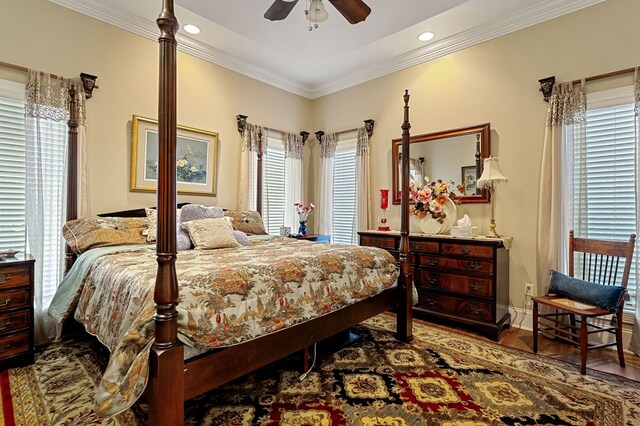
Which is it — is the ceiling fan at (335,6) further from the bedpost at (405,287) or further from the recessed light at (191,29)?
the recessed light at (191,29)

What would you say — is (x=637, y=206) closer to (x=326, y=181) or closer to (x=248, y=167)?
(x=326, y=181)

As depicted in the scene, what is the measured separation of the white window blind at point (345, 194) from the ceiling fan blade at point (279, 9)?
7.68ft

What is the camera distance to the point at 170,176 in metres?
1.37

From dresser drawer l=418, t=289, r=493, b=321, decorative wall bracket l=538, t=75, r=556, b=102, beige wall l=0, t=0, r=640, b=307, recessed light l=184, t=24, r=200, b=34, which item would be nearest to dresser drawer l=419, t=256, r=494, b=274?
dresser drawer l=418, t=289, r=493, b=321

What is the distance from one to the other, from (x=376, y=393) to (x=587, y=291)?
1.86 meters

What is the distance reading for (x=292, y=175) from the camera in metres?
5.05

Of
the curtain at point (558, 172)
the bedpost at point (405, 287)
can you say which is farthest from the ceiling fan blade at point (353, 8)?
the curtain at point (558, 172)

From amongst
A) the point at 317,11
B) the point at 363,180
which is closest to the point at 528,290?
the point at 363,180

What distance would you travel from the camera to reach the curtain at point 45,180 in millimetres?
2742

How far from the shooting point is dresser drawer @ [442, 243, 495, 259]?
3031mm

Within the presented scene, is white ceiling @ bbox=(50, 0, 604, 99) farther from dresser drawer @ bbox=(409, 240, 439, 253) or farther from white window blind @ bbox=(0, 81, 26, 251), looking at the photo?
dresser drawer @ bbox=(409, 240, 439, 253)

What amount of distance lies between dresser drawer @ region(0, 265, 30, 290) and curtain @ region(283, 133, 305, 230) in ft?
10.1

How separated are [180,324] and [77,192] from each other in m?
2.34

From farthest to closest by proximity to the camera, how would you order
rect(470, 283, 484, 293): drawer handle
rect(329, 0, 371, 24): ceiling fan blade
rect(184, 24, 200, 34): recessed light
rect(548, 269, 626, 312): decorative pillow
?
rect(184, 24, 200, 34): recessed light → rect(470, 283, 484, 293): drawer handle → rect(329, 0, 371, 24): ceiling fan blade → rect(548, 269, 626, 312): decorative pillow
